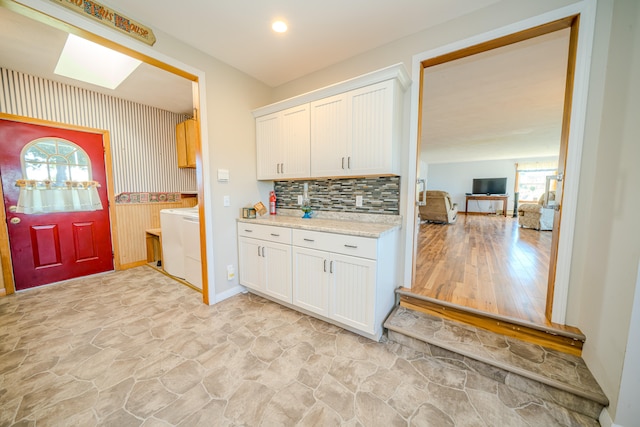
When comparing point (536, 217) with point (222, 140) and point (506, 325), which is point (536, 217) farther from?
point (222, 140)

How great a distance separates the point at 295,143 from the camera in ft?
8.05

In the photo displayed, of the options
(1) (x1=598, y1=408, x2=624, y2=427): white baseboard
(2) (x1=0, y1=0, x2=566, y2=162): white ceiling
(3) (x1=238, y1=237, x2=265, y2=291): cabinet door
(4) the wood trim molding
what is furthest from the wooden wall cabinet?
(1) (x1=598, y1=408, x2=624, y2=427): white baseboard

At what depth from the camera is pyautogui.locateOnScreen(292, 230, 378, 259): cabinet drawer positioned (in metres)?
1.71

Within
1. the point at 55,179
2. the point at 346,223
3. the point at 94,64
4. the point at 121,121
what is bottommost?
the point at 346,223

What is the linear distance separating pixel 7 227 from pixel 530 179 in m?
14.1

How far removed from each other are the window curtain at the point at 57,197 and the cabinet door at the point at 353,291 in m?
3.74

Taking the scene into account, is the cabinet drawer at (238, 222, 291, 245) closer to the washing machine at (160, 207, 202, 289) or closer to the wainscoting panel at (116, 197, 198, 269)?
the washing machine at (160, 207, 202, 289)

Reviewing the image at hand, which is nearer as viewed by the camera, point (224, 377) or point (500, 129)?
point (224, 377)

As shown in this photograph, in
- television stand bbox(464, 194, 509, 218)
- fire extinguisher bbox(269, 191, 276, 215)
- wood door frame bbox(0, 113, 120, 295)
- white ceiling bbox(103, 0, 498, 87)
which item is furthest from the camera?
television stand bbox(464, 194, 509, 218)

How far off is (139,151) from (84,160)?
2.23ft

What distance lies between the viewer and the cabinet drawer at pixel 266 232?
2.20 meters

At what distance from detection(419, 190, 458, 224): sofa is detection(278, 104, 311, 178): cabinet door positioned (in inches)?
202

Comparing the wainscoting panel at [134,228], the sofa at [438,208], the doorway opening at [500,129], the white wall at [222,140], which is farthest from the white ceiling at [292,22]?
the sofa at [438,208]

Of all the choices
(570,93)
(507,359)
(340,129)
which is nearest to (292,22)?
(340,129)
